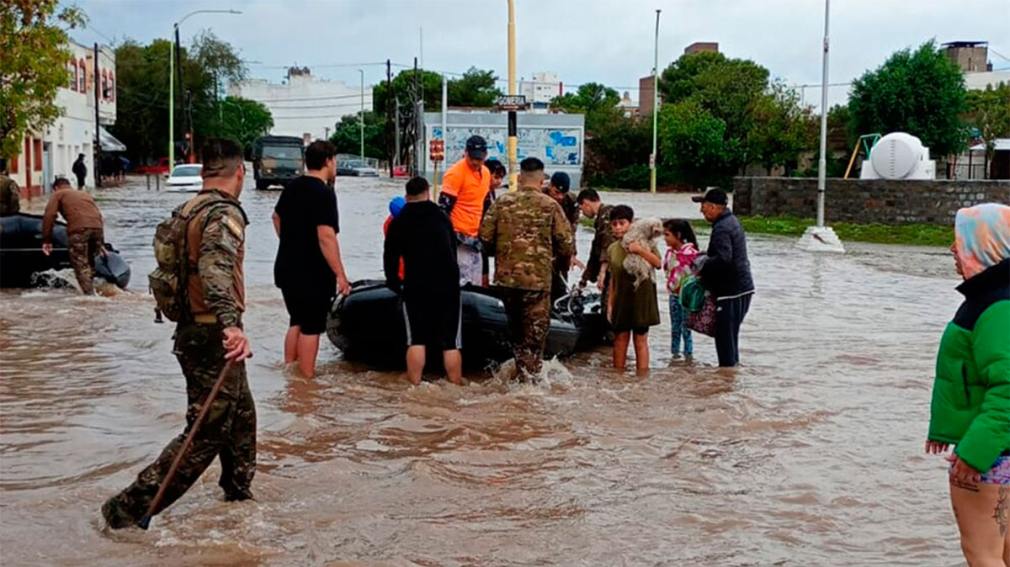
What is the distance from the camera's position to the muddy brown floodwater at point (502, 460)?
5688mm

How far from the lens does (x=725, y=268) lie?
9922 millimetres

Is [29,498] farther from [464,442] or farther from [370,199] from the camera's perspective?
[370,199]

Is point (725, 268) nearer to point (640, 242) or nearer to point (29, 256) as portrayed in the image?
point (640, 242)

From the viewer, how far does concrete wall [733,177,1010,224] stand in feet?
109

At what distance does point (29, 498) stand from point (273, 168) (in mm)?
48645

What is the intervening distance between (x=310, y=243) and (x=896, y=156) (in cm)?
2876

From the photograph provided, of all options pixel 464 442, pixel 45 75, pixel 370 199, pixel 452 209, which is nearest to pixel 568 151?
pixel 370 199

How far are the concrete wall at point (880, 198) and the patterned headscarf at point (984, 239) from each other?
29936mm

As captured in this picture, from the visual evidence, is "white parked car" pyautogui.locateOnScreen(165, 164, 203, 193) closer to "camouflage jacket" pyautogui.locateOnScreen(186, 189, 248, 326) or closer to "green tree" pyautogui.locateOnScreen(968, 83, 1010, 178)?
"green tree" pyautogui.locateOnScreen(968, 83, 1010, 178)

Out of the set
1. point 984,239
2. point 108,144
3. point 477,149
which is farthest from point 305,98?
point 984,239

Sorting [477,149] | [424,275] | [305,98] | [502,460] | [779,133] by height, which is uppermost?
[305,98]

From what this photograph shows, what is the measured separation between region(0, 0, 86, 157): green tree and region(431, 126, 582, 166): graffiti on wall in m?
17.0

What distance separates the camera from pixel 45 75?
925 inches

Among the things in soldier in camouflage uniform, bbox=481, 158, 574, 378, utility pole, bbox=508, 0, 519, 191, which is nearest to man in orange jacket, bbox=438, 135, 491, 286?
soldier in camouflage uniform, bbox=481, 158, 574, 378
